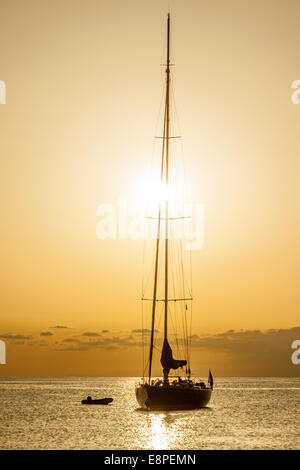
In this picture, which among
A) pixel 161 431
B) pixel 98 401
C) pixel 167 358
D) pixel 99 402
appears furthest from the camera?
pixel 98 401

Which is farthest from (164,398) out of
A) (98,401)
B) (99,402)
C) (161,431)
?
(98,401)

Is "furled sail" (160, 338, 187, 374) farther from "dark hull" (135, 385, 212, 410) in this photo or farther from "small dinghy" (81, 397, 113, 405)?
"small dinghy" (81, 397, 113, 405)

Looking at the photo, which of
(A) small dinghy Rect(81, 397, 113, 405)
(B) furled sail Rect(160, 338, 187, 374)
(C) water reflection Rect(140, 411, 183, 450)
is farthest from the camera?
(A) small dinghy Rect(81, 397, 113, 405)

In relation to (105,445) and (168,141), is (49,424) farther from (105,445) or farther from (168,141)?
(168,141)

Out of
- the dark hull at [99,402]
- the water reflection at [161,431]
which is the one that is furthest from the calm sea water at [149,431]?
the dark hull at [99,402]

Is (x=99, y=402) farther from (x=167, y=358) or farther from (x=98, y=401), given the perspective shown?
(x=167, y=358)

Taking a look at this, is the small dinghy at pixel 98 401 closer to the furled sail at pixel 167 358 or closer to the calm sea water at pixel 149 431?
the calm sea water at pixel 149 431

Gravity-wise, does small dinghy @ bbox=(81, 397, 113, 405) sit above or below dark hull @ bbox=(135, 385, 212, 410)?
below

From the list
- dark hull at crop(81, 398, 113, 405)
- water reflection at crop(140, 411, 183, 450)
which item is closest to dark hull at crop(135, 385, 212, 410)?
water reflection at crop(140, 411, 183, 450)

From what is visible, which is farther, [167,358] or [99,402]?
[99,402]

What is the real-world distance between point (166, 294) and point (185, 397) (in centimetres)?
1138

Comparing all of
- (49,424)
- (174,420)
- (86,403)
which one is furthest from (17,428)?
(86,403)
